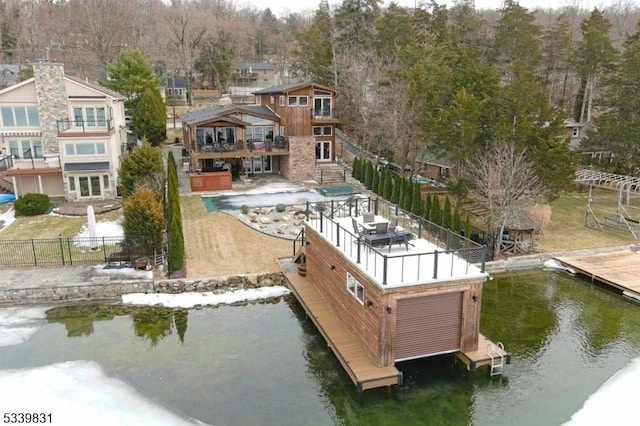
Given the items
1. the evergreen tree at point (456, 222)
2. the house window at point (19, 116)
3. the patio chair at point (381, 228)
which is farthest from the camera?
the house window at point (19, 116)

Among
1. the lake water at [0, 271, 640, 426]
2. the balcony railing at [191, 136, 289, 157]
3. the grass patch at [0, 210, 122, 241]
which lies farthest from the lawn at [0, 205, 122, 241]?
the balcony railing at [191, 136, 289, 157]

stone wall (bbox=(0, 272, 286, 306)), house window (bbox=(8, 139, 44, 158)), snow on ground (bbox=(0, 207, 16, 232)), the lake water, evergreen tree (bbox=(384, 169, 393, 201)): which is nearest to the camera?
the lake water

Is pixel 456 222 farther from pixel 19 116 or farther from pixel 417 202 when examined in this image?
pixel 19 116

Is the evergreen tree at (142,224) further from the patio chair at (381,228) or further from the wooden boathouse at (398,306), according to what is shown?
the patio chair at (381,228)

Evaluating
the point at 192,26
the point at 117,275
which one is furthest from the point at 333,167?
the point at 192,26

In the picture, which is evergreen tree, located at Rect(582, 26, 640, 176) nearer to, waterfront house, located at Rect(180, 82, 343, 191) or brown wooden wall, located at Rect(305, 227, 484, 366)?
waterfront house, located at Rect(180, 82, 343, 191)

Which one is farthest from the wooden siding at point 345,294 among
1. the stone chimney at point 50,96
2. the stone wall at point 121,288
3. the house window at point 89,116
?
the stone chimney at point 50,96

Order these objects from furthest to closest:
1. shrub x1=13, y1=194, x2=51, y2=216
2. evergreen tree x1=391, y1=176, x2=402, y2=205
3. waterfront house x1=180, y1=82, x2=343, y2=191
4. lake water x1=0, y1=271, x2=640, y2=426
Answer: waterfront house x1=180, y1=82, x2=343, y2=191
evergreen tree x1=391, y1=176, x2=402, y2=205
shrub x1=13, y1=194, x2=51, y2=216
lake water x1=0, y1=271, x2=640, y2=426
